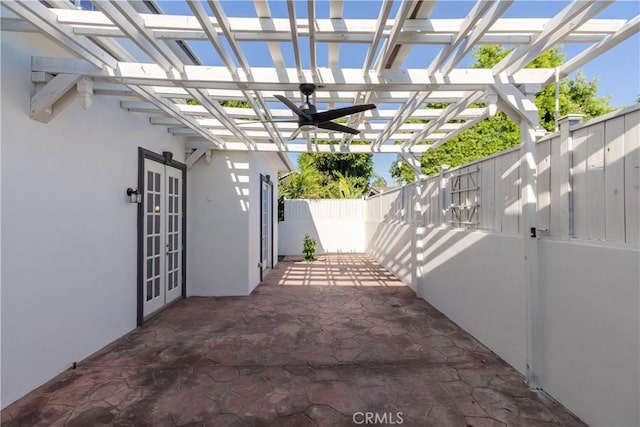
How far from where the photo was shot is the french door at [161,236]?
5.16m

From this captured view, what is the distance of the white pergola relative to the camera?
2.44 meters

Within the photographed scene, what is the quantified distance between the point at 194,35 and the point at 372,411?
3.60 metres

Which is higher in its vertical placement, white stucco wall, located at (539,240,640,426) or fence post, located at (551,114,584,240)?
fence post, located at (551,114,584,240)

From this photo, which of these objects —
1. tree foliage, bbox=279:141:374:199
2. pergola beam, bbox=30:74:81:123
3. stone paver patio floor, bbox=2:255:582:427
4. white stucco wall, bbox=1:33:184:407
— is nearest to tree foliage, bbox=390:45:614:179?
tree foliage, bbox=279:141:374:199

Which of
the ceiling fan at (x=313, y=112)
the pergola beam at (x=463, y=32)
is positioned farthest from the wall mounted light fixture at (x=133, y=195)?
the pergola beam at (x=463, y=32)

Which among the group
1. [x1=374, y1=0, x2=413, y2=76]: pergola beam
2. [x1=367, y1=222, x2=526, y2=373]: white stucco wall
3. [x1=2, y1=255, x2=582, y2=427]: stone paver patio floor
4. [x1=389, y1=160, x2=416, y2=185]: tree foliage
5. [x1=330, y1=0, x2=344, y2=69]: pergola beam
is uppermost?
[x1=389, y1=160, x2=416, y2=185]: tree foliage

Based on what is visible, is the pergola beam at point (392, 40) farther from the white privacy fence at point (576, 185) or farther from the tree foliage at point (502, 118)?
the tree foliage at point (502, 118)

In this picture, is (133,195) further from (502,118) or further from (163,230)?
(502,118)

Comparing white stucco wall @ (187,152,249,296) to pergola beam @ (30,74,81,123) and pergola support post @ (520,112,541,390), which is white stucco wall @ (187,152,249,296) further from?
pergola support post @ (520,112,541,390)

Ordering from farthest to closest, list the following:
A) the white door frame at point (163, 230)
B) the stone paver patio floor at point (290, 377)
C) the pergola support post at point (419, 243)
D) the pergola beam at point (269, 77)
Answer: the pergola support post at point (419, 243) < the white door frame at point (163, 230) < the pergola beam at point (269, 77) < the stone paver patio floor at point (290, 377)

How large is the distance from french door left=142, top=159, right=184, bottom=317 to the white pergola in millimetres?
1420

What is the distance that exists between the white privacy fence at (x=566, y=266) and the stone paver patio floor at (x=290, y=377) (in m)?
0.37

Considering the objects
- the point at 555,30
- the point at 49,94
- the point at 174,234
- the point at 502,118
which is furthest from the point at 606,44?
the point at 502,118

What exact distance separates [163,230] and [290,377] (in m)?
3.73
